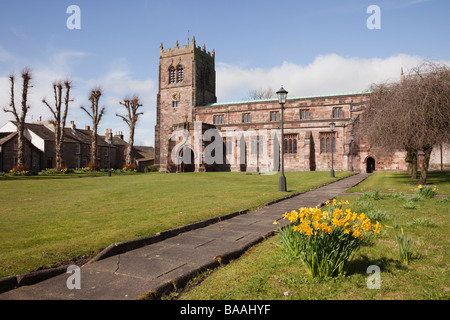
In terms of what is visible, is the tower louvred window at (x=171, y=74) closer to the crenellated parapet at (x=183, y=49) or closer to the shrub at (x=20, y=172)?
the crenellated parapet at (x=183, y=49)

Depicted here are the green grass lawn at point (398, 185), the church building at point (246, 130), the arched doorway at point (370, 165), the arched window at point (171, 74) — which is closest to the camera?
the green grass lawn at point (398, 185)

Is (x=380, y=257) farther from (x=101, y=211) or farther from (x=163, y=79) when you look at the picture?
(x=163, y=79)

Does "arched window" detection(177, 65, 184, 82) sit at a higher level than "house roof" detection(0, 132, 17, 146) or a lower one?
higher

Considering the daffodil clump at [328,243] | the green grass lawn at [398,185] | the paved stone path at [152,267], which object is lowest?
the paved stone path at [152,267]

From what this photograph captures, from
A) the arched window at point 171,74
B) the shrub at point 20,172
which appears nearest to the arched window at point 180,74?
the arched window at point 171,74

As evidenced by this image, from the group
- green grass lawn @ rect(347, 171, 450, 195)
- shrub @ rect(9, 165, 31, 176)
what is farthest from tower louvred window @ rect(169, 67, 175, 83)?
green grass lawn @ rect(347, 171, 450, 195)

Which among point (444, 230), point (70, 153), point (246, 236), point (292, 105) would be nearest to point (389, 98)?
point (444, 230)

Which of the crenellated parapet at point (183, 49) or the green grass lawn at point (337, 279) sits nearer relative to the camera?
the green grass lawn at point (337, 279)

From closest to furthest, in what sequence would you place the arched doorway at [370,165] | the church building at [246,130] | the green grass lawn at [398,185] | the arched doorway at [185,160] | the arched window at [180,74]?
the green grass lawn at [398,185] → the arched doorway at [370,165] → the church building at [246,130] → the arched doorway at [185,160] → the arched window at [180,74]

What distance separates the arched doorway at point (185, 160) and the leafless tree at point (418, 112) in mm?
27996

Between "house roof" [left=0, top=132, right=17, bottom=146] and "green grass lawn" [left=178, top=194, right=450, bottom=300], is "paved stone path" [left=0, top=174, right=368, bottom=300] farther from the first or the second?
"house roof" [left=0, top=132, right=17, bottom=146]

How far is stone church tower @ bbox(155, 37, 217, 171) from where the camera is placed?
5066cm

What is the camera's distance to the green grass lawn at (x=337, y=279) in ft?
11.9

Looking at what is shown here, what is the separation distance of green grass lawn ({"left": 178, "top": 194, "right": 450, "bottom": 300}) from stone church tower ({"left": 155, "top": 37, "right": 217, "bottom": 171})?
46106mm
